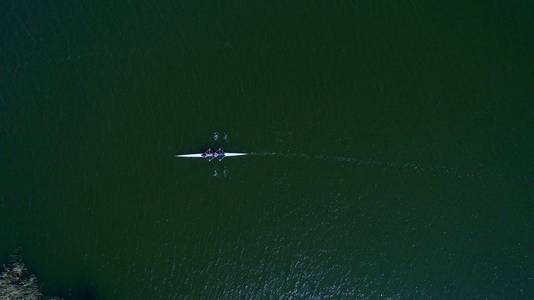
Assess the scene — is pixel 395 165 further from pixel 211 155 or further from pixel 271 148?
pixel 211 155

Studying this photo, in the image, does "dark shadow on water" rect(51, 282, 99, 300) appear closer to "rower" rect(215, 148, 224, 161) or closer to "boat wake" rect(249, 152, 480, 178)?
"rower" rect(215, 148, 224, 161)

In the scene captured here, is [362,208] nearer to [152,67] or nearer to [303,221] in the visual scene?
[303,221]

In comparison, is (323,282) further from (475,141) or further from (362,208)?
(475,141)

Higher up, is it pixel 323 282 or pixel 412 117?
pixel 412 117

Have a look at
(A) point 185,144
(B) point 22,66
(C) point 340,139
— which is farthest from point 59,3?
(C) point 340,139

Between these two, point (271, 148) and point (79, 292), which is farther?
point (271, 148)

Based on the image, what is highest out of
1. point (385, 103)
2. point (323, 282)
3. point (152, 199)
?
point (385, 103)

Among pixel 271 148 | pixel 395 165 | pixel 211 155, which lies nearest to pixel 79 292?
pixel 211 155

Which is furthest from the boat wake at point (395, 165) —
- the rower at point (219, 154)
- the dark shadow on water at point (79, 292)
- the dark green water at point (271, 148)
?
the dark shadow on water at point (79, 292)

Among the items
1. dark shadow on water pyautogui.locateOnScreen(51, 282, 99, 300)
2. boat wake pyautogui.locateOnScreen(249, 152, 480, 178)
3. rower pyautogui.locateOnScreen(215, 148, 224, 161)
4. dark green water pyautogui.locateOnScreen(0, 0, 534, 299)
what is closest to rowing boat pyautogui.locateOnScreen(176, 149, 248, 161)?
rower pyautogui.locateOnScreen(215, 148, 224, 161)
